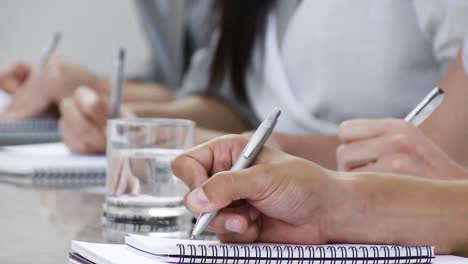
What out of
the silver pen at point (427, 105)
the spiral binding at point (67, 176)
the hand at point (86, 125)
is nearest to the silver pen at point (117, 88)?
the hand at point (86, 125)

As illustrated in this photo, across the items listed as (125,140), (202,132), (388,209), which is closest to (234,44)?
(202,132)

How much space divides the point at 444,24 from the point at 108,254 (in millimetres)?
707

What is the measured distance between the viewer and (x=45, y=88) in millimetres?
1843

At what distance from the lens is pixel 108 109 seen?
1.50 metres

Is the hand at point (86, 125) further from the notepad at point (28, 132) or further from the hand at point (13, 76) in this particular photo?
the hand at point (13, 76)

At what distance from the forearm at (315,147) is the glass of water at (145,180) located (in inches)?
8.2

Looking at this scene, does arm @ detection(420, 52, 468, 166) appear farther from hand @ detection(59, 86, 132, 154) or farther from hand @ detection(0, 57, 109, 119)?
hand @ detection(0, 57, 109, 119)

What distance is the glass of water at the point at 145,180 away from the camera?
987 millimetres

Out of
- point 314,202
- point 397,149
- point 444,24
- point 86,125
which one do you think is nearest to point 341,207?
point 314,202

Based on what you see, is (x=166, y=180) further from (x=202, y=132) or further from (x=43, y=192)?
(x=202, y=132)

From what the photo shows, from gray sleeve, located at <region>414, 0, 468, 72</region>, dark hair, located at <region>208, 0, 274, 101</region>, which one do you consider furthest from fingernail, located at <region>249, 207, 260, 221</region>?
dark hair, located at <region>208, 0, 274, 101</region>

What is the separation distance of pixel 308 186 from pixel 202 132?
29.3 inches

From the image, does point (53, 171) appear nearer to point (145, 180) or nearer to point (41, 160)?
point (41, 160)

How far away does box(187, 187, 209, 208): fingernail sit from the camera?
710 millimetres
